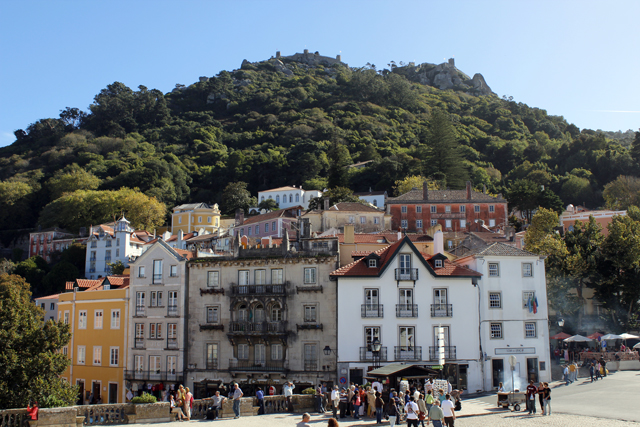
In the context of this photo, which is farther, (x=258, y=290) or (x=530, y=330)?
(x=258, y=290)

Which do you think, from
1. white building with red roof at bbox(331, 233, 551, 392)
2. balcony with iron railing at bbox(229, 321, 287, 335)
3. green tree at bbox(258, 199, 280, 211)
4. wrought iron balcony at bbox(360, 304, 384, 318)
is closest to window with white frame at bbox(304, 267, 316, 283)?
white building with red roof at bbox(331, 233, 551, 392)

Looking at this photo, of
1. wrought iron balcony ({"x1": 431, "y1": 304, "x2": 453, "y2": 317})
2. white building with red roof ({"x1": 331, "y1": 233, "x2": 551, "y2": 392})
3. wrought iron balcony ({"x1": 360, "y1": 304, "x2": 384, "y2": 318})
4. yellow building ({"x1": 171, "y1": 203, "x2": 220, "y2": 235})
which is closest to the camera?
white building with red roof ({"x1": 331, "y1": 233, "x2": 551, "y2": 392})

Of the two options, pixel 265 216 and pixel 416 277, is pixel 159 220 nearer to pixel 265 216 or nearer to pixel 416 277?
pixel 265 216

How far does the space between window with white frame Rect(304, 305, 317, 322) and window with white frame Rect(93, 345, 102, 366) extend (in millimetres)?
14889

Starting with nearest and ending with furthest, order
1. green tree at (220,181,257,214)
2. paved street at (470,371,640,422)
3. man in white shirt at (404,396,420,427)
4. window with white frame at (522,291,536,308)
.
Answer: man in white shirt at (404,396,420,427), paved street at (470,371,640,422), window with white frame at (522,291,536,308), green tree at (220,181,257,214)

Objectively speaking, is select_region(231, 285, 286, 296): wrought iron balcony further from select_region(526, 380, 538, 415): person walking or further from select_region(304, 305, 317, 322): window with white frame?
select_region(526, 380, 538, 415): person walking

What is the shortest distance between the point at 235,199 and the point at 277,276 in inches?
2895

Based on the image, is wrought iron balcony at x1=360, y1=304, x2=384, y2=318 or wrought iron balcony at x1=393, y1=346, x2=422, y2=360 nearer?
wrought iron balcony at x1=393, y1=346, x2=422, y2=360

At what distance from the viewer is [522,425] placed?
70.0 ft

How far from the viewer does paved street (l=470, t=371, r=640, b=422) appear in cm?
2380

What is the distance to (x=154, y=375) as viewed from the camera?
3866 cm

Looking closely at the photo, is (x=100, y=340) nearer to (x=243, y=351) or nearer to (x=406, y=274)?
(x=243, y=351)

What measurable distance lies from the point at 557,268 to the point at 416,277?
18685mm

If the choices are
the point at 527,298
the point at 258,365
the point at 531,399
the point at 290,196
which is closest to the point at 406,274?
the point at 527,298
